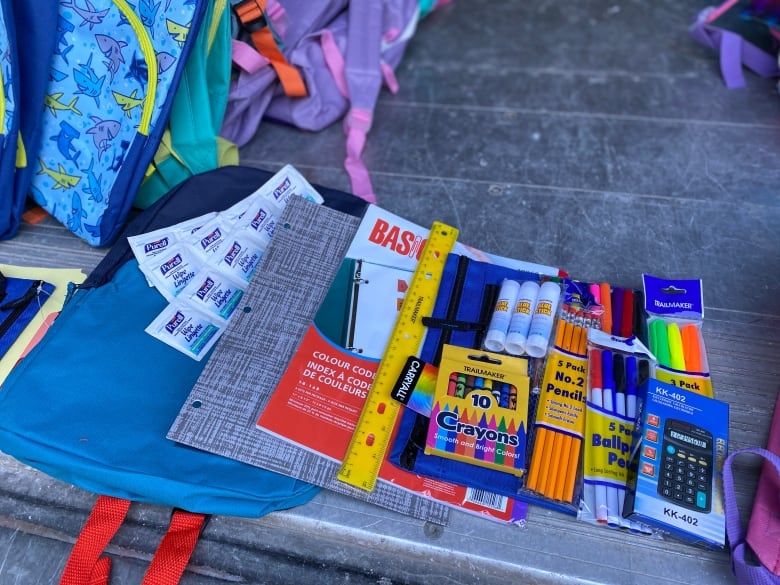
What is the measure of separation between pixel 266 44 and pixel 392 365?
2.57 ft

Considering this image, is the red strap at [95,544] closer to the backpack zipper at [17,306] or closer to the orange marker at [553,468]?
the backpack zipper at [17,306]

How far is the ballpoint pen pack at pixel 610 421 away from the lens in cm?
84

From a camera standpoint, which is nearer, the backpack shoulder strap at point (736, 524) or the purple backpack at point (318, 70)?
the backpack shoulder strap at point (736, 524)

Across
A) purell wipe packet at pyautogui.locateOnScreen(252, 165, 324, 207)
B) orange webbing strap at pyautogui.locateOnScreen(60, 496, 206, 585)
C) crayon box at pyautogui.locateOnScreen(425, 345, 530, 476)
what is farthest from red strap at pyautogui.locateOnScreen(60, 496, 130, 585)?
purell wipe packet at pyautogui.locateOnScreen(252, 165, 324, 207)

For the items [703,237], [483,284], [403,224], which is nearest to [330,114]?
[403,224]

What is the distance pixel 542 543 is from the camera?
0.85 meters

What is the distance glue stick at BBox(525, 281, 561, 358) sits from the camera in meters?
0.95

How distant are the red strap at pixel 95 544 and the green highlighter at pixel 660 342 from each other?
0.87 meters

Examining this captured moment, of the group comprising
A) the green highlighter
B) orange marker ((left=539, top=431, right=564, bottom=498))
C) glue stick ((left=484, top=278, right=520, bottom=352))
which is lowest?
orange marker ((left=539, top=431, right=564, bottom=498))

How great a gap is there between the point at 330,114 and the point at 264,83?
177 millimetres

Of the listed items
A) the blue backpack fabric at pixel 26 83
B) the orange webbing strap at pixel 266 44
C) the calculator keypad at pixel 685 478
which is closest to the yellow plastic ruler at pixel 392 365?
the calculator keypad at pixel 685 478

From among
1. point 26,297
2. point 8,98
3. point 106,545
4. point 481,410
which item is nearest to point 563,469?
point 481,410

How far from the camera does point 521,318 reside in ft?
3.21

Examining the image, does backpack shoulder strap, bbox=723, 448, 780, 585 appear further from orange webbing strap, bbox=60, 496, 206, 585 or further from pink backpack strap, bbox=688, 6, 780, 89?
pink backpack strap, bbox=688, 6, 780, 89
